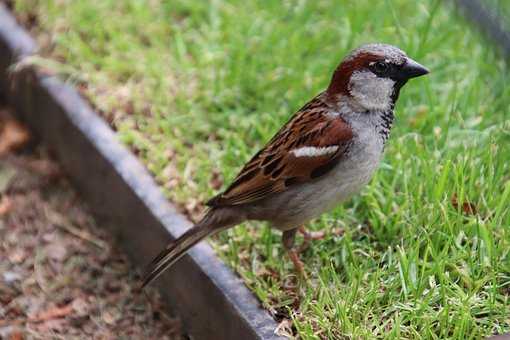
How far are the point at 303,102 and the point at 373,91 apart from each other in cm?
103

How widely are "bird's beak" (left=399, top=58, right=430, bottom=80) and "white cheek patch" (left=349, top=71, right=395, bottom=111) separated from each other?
0.06 metres

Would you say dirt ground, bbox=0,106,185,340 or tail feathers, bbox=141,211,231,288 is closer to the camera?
tail feathers, bbox=141,211,231,288

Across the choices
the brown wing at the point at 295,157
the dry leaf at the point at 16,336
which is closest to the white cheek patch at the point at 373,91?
the brown wing at the point at 295,157

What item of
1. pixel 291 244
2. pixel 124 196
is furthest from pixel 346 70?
pixel 124 196

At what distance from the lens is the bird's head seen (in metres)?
3.39

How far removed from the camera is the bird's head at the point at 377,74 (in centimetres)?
339

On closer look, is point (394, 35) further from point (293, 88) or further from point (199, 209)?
point (199, 209)

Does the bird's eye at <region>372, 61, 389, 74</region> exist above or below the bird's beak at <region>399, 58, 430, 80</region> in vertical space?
above

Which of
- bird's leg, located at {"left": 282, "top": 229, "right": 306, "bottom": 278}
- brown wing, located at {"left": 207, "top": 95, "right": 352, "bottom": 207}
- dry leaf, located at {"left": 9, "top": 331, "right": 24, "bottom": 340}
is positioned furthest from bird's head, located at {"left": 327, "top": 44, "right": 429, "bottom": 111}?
dry leaf, located at {"left": 9, "top": 331, "right": 24, "bottom": 340}

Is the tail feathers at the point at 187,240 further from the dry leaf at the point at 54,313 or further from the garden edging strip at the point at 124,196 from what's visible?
the dry leaf at the point at 54,313

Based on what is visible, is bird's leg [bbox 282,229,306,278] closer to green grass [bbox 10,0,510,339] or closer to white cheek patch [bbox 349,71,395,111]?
green grass [bbox 10,0,510,339]

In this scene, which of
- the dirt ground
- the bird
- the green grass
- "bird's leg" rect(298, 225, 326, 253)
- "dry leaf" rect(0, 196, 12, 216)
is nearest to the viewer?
the green grass

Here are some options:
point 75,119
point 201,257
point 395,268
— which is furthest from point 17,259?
point 395,268

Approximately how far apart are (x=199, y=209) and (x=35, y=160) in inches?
57.2
